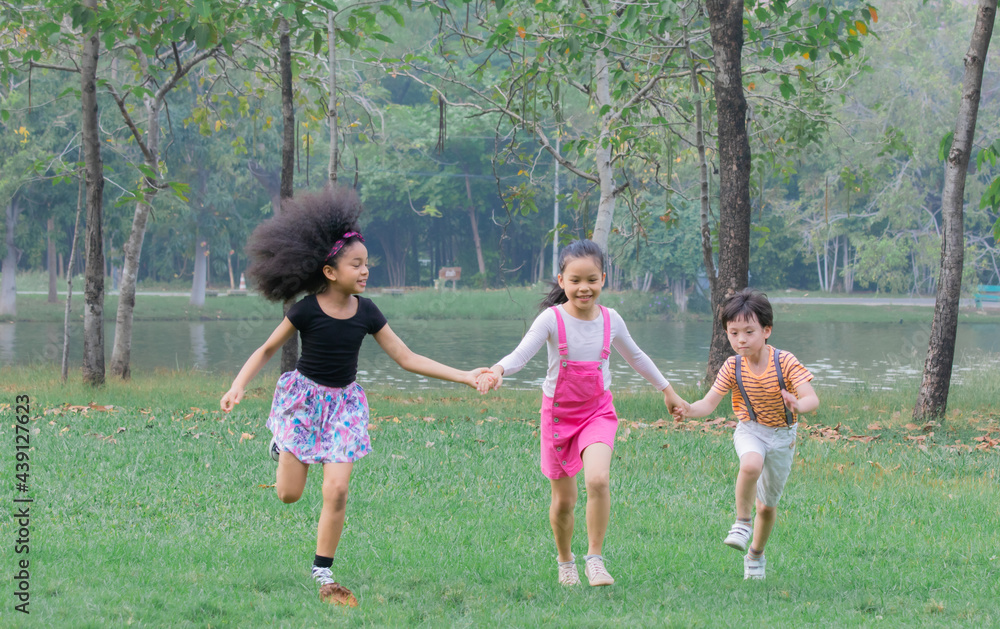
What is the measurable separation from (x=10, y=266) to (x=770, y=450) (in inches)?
1559

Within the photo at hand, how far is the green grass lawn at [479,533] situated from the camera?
454 centimetres

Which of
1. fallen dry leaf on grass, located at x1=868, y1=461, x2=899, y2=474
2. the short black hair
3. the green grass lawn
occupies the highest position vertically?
the short black hair

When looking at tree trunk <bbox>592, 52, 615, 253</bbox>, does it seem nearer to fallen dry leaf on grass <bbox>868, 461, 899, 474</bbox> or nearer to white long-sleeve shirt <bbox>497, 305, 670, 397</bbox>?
fallen dry leaf on grass <bbox>868, 461, 899, 474</bbox>

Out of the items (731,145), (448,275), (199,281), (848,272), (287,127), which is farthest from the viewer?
(848,272)

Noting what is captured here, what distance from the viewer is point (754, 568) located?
16.9ft

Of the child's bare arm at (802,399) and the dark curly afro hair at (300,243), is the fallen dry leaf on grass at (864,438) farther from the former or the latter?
the dark curly afro hair at (300,243)

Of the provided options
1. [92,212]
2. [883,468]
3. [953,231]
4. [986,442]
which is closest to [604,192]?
[953,231]

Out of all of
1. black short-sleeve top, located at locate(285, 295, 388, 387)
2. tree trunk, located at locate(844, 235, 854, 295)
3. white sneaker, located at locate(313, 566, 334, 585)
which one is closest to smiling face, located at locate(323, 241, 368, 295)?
black short-sleeve top, located at locate(285, 295, 388, 387)

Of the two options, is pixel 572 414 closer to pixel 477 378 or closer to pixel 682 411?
pixel 477 378

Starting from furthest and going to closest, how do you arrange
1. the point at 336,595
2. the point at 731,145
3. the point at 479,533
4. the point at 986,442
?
the point at 731,145 < the point at 986,442 < the point at 479,533 < the point at 336,595

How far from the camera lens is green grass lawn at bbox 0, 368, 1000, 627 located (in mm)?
4535

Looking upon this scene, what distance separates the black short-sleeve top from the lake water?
13285 millimetres

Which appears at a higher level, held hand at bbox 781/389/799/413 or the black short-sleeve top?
the black short-sleeve top

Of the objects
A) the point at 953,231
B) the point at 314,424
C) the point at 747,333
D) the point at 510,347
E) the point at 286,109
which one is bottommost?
the point at 510,347
